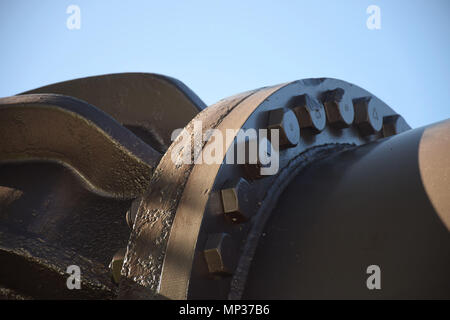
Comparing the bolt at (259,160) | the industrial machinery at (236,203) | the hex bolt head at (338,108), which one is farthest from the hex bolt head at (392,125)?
the bolt at (259,160)

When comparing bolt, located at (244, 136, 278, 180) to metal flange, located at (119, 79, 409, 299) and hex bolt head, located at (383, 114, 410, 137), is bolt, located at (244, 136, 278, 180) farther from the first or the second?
hex bolt head, located at (383, 114, 410, 137)

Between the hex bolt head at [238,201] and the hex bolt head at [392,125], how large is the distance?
501 mm

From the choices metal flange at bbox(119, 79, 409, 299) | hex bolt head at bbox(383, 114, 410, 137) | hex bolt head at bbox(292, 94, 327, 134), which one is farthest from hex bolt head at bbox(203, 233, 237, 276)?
hex bolt head at bbox(383, 114, 410, 137)

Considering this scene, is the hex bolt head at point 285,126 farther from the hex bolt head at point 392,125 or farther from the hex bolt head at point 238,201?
the hex bolt head at point 392,125

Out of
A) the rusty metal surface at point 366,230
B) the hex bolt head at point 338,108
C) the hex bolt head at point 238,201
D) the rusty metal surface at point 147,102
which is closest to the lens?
the rusty metal surface at point 366,230

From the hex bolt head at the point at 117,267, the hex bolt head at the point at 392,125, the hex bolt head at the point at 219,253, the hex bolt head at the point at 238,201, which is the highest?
the hex bolt head at the point at 392,125

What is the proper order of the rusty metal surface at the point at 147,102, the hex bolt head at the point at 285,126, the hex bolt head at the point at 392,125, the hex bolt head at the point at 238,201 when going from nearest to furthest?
the hex bolt head at the point at 238,201 → the hex bolt head at the point at 285,126 → the hex bolt head at the point at 392,125 → the rusty metal surface at the point at 147,102

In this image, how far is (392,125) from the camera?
1076 mm

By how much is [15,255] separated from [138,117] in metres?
0.63

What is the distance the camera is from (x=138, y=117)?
135 centimetres

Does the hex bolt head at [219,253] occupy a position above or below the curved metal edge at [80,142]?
below

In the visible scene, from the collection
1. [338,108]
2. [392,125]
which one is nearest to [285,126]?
[338,108]

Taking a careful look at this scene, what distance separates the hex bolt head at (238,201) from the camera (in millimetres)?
655
